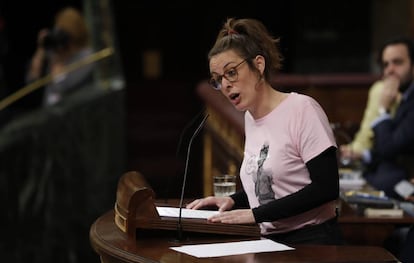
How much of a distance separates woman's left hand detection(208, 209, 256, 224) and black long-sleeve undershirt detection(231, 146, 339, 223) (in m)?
0.02

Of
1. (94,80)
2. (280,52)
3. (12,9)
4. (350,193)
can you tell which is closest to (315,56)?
(12,9)

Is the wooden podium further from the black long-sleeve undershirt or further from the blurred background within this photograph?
the blurred background

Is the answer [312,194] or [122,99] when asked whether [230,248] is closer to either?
[312,194]

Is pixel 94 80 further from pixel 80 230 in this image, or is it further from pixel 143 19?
pixel 143 19

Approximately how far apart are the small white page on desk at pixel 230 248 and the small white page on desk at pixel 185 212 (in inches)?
9.1

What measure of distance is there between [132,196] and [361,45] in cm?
927

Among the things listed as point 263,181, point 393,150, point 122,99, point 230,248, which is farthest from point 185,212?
point 122,99

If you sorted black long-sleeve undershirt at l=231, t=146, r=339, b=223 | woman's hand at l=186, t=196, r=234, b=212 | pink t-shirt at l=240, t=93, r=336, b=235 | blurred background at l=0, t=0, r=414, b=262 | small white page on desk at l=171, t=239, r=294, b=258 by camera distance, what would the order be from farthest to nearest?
blurred background at l=0, t=0, r=414, b=262 < woman's hand at l=186, t=196, r=234, b=212 < pink t-shirt at l=240, t=93, r=336, b=235 < black long-sleeve undershirt at l=231, t=146, r=339, b=223 < small white page on desk at l=171, t=239, r=294, b=258

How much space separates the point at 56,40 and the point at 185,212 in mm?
4588

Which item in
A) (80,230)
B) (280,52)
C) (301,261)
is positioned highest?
(280,52)

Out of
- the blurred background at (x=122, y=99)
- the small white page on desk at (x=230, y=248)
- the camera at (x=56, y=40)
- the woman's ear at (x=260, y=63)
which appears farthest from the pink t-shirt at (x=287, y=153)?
the camera at (x=56, y=40)

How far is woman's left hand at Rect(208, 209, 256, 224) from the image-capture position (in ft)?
11.7

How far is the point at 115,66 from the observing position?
9.20m

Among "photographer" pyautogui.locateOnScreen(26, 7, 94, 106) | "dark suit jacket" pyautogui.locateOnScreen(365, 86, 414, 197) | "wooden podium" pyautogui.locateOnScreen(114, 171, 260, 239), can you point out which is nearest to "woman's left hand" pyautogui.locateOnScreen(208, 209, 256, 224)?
"wooden podium" pyautogui.locateOnScreen(114, 171, 260, 239)
